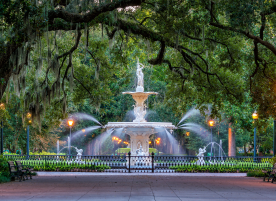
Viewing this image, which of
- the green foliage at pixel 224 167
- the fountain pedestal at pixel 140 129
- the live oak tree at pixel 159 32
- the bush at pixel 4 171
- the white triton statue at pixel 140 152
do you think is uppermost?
the live oak tree at pixel 159 32

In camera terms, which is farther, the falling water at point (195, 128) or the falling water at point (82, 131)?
the falling water at point (195, 128)

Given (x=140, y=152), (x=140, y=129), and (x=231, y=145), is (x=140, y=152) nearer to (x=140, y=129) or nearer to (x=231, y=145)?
(x=140, y=129)

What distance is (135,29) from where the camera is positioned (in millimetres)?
16062

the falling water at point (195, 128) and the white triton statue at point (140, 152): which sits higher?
the falling water at point (195, 128)

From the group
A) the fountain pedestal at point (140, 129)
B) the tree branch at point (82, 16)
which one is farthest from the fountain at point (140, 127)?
the tree branch at point (82, 16)

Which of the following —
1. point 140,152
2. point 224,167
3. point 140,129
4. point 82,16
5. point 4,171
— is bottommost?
point 224,167

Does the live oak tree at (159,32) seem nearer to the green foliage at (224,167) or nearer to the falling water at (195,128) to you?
the green foliage at (224,167)

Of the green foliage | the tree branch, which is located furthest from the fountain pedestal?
the tree branch

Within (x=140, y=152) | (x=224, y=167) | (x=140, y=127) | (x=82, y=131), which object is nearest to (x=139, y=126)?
(x=140, y=127)

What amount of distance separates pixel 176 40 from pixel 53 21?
189 inches

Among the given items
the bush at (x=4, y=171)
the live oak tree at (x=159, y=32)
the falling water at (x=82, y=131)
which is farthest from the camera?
the falling water at (x=82, y=131)

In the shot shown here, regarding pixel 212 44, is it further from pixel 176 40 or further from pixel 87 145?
pixel 87 145

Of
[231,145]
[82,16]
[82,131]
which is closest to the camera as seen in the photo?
[82,16]

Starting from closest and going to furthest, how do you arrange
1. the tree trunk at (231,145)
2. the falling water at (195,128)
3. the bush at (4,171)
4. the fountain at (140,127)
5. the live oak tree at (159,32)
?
the live oak tree at (159,32) → the bush at (4,171) → the fountain at (140,127) → the tree trunk at (231,145) → the falling water at (195,128)
